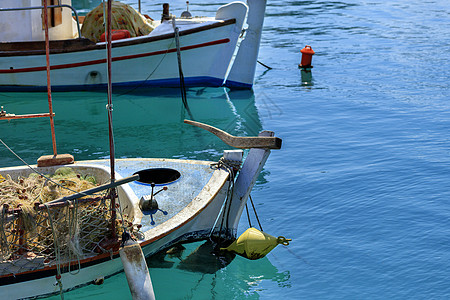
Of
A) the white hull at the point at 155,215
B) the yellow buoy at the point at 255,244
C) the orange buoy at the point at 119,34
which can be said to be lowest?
the yellow buoy at the point at 255,244

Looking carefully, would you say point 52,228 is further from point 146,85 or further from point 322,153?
point 146,85

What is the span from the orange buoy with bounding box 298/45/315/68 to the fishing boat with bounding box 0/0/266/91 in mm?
3145

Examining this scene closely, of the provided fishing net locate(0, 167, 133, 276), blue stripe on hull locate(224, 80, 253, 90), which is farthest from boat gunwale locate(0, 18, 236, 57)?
fishing net locate(0, 167, 133, 276)

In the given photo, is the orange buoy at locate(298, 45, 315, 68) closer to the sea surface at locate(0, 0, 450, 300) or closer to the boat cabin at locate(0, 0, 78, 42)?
the sea surface at locate(0, 0, 450, 300)

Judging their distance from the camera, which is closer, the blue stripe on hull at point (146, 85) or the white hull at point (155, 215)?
the white hull at point (155, 215)

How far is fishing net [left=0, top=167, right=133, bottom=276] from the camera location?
509 centimetres

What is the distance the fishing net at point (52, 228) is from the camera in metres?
5.09

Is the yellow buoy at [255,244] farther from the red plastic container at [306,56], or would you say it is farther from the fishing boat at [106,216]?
the red plastic container at [306,56]

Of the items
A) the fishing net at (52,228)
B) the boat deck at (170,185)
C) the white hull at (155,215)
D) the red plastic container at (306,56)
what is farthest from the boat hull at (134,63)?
the fishing net at (52,228)

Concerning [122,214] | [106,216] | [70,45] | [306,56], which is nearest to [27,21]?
[70,45]

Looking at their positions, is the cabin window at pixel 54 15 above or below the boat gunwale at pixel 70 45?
above

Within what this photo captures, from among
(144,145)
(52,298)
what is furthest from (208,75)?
(52,298)

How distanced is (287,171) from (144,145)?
3.05 m

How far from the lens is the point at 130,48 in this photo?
1412cm
